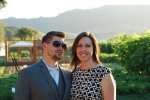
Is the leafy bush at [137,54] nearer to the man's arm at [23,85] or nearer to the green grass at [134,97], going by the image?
the green grass at [134,97]

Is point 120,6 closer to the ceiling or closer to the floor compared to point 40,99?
closer to the ceiling

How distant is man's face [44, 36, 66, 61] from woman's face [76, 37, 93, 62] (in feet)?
0.99

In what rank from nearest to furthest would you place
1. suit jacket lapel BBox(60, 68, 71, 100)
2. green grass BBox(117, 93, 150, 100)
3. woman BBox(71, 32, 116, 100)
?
suit jacket lapel BBox(60, 68, 71, 100), woman BBox(71, 32, 116, 100), green grass BBox(117, 93, 150, 100)

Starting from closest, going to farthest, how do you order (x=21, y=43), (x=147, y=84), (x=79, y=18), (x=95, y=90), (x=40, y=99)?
(x=40, y=99), (x=95, y=90), (x=147, y=84), (x=21, y=43), (x=79, y=18)

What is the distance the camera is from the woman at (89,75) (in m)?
4.56

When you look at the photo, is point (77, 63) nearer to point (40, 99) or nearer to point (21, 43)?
point (40, 99)

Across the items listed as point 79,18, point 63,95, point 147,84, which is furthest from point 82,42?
point 79,18

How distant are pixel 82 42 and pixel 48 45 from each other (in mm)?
407

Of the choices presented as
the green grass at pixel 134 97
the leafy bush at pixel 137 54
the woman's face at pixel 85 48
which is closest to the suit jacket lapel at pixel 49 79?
the woman's face at pixel 85 48

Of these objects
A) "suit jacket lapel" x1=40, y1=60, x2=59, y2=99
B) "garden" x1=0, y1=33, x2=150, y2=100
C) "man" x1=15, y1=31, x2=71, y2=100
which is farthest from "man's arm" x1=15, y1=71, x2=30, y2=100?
"garden" x1=0, y1=33, x2=150, y2=100

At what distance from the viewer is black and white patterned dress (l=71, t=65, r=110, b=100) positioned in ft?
15.0

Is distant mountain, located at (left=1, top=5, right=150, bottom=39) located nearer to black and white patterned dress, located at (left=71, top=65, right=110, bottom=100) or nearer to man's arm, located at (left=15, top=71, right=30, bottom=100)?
black and white patterned dress, located at (left=71, top=65, right=110, bottom=100)

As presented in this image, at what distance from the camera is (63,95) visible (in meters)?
4.39

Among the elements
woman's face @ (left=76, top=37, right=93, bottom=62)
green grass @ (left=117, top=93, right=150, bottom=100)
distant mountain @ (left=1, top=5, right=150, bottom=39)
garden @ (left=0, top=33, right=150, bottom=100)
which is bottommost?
green grass @ (left=117, top=93, right=150, bottom=100)
